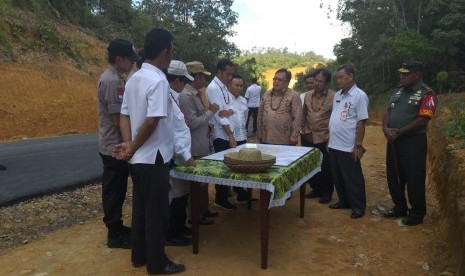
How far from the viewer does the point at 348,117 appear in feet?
16.1

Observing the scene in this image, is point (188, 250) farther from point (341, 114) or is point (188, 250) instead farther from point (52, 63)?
point (52, 63)

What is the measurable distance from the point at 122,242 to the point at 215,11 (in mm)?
26759

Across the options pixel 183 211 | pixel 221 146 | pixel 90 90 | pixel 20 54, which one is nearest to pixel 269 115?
pixel 221 146

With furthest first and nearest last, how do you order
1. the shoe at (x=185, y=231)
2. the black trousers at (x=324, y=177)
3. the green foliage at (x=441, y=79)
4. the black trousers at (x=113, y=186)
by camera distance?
1. the green foliage at (x=441, y=79)
2. the black trousers at (x=324, y=177)
3. the shoe at (x=185, y=231)
4. the black trousers at (x=113, y=186)

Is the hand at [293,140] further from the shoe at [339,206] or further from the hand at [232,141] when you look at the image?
the shoe at [339,206]

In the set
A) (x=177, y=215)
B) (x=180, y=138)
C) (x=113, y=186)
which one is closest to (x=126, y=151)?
(x=180, y=138)

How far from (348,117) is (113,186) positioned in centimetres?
273

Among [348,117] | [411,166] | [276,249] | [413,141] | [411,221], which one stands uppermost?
[348,117]

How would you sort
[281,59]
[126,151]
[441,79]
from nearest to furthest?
[126,151]
[441,79]
[281,59]

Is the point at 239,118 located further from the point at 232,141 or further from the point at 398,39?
the point at 398,39

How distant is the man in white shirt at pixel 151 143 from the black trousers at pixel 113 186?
529 mm

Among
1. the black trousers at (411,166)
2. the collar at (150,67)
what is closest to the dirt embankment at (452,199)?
the black trousers at (411,166)

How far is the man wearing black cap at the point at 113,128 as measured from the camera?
3.67 metres

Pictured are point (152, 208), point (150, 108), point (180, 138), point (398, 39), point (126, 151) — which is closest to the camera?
point (150, 108)
